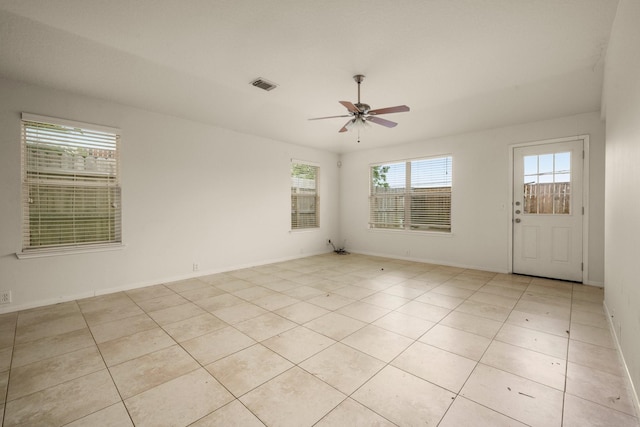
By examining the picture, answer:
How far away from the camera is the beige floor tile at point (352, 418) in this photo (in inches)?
60.5

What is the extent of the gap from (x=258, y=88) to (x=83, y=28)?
1.67 m

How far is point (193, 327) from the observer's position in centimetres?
281

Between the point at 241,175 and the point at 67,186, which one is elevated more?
the point at 241,175

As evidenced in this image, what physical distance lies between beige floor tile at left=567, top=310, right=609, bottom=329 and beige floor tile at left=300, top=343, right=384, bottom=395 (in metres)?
2.40

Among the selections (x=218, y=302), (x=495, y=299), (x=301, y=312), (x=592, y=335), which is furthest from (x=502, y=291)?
(x=218, y=302)

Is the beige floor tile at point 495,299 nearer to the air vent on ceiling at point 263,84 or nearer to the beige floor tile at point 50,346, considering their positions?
the air vent on ceiling at point 263,84

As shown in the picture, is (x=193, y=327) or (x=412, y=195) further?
(x=412, y=195)

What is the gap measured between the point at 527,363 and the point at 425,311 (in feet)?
3.69

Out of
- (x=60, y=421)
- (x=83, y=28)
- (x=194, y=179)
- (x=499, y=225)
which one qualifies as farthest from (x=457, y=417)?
(x=194, y=179)

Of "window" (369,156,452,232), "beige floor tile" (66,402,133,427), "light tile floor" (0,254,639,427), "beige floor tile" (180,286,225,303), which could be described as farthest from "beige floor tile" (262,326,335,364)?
"window" (369,156,452,232)

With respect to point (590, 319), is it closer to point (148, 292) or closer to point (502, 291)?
point (502, 291)

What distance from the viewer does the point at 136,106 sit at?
159 inches

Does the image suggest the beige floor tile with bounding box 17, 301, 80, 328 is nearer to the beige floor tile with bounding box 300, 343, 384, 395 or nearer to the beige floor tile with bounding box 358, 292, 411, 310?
the beige floor tile with bounding box 300, 343, 384, 395

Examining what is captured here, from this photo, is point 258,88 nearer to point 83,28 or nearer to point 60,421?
point 83,28
